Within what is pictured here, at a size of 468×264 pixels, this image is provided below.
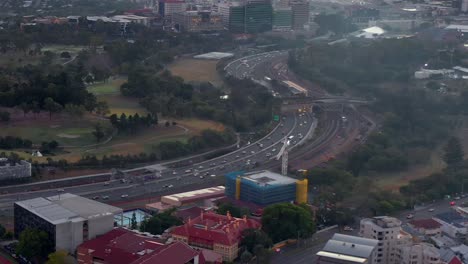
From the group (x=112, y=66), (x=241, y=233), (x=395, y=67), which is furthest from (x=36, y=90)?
(x=395, y=67)

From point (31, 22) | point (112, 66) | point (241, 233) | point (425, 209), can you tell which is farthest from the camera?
point (31, 22)

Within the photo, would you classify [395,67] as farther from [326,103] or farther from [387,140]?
[387,140]

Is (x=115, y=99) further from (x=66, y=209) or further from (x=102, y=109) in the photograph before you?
(x=66, y=209)

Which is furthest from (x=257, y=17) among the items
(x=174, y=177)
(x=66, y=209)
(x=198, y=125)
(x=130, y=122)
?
(x=66, y=209)

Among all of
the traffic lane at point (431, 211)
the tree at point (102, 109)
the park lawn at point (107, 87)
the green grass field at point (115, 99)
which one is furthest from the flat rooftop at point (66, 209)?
the park lawn at point (107, 87)

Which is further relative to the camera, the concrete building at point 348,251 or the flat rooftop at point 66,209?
the flat rooftop at point 66,209

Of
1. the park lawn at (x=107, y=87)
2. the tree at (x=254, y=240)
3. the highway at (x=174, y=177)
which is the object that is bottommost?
the highway at (x=174, y=177)

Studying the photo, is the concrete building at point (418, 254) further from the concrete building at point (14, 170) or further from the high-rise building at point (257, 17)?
the high-rise building at point (257, 17)
